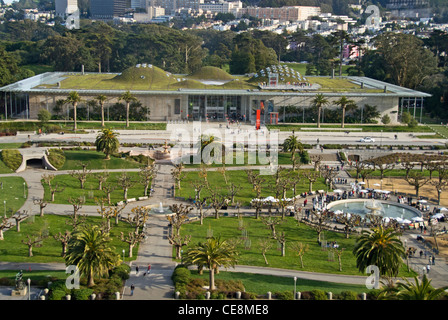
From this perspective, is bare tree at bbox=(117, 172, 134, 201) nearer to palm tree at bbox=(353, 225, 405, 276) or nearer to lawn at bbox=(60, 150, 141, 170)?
lawn at bbox=(60, 150, 141, 170)

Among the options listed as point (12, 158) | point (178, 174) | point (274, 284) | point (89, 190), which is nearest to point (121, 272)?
point (274, 284)

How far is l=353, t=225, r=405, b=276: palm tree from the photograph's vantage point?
38.0 m

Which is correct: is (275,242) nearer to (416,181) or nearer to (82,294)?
(82,294)

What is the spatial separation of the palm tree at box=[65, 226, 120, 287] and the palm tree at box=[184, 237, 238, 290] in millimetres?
4931

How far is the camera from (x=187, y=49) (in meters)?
145

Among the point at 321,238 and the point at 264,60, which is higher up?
the point at 264,60

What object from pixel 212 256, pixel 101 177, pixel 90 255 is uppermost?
pixel 90 255

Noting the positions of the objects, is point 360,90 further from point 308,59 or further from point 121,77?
point 308,59

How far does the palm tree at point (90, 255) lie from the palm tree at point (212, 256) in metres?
4.93

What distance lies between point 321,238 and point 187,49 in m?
103

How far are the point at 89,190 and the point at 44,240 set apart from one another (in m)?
14.0

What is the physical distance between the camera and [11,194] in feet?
187

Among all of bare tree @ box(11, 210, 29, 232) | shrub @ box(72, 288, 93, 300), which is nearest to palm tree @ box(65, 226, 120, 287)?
shrub @ box(72, 288, 93, 300)
